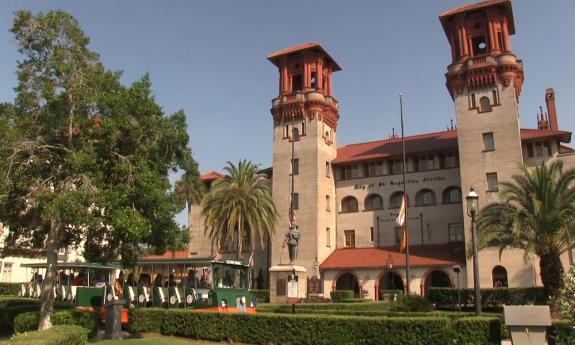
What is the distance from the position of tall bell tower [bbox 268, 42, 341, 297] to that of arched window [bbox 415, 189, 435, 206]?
8.49m

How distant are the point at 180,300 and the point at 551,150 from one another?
A: 34.6 metres

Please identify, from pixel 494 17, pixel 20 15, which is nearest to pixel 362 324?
pixel 20 15

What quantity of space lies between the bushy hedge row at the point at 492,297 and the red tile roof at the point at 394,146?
15623mm

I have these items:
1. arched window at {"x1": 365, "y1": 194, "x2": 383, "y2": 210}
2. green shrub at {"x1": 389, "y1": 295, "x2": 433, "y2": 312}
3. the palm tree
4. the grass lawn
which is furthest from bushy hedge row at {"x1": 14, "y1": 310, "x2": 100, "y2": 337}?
arched window at {"x1": 365, "y1": 194, "x2": 383, "y2": 210}

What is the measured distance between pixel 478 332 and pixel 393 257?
32214 millimetres

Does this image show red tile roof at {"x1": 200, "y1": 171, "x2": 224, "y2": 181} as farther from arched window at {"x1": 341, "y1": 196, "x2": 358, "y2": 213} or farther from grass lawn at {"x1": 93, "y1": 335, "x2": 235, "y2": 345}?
grass lawn at {"x1": 93, "y1": 335, "x2": 235, "y2": 345}

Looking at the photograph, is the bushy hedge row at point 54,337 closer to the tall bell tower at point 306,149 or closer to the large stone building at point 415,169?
the large stone building at point 415,169

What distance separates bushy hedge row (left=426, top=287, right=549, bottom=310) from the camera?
3553 cm

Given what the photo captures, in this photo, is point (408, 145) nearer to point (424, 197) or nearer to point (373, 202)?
point (424, 197)

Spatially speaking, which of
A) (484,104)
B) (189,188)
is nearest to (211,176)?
(189,188)

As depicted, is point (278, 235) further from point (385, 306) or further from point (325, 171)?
point (385, 306)

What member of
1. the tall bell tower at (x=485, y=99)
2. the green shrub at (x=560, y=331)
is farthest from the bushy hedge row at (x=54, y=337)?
the tall bell tower at (x=485, y=99)

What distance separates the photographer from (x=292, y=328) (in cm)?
1719

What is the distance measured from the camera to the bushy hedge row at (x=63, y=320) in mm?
18922
